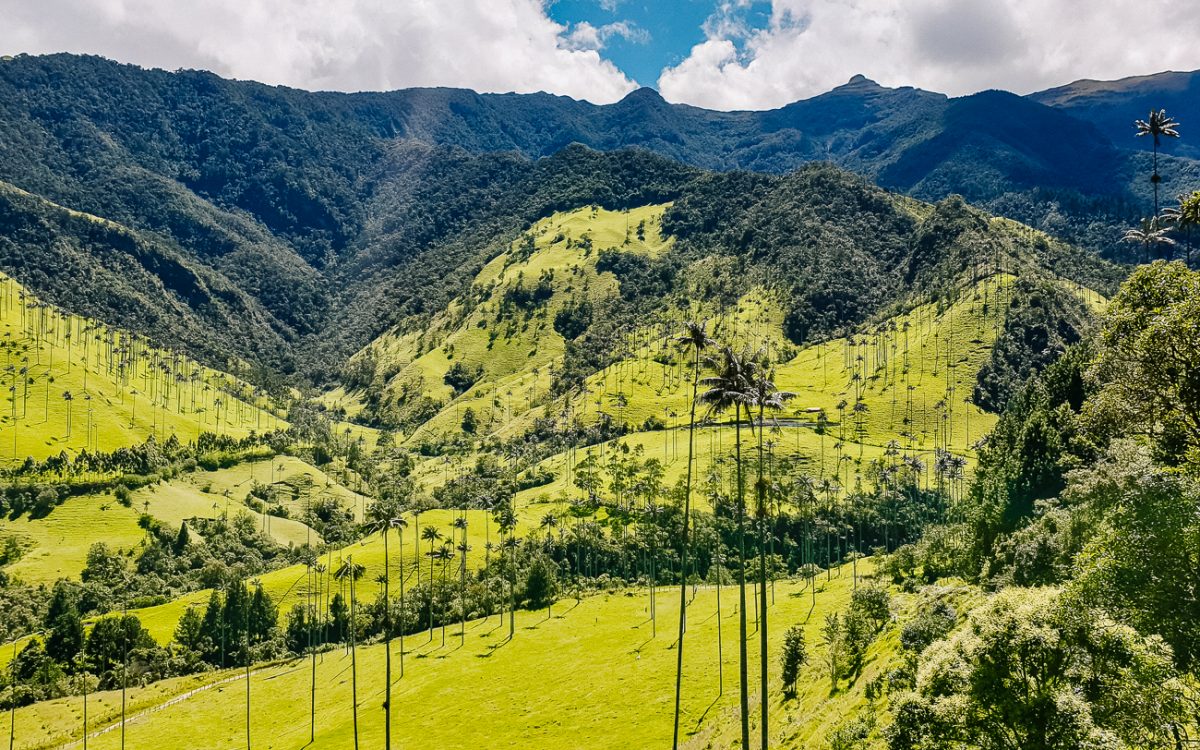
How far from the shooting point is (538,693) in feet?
405

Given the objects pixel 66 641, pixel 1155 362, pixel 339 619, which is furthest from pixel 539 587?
pixel 1155 362

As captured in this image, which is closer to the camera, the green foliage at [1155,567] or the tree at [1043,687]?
the tree at [1043,687]

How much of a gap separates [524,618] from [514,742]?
71518mm

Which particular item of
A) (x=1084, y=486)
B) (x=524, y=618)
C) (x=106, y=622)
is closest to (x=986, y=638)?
(x=1084, y=486)

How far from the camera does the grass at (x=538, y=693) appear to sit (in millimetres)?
96000

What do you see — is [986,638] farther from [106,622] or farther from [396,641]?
[106,622]

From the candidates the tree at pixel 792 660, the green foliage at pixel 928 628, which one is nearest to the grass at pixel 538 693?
the tree at pixel 792 660

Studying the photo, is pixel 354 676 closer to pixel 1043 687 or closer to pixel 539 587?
pixel 539 587

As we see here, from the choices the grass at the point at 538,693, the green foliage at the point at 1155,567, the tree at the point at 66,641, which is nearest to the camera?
the green foliage at the point at 1155,567

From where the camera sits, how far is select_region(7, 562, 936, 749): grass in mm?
96000

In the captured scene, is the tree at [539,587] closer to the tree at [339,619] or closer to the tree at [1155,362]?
the tree at [339,619]

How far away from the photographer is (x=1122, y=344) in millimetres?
39938

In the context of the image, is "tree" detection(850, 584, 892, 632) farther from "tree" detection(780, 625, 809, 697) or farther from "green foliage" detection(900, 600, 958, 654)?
"green foliage" detection(900, 600, 958, 654)

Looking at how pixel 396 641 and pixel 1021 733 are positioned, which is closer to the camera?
pixel 1021 733
